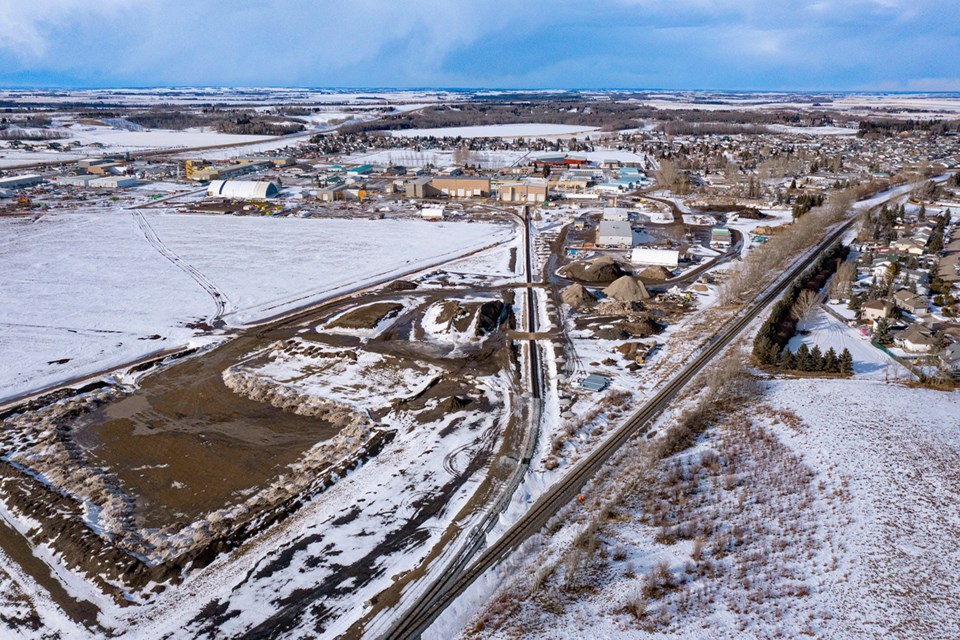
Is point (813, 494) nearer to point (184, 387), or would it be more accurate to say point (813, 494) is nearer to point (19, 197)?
point (184, 387)

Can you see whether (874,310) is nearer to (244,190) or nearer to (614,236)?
(614,236)

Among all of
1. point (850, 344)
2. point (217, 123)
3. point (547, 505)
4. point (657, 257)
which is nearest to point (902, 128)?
point (657, 257)

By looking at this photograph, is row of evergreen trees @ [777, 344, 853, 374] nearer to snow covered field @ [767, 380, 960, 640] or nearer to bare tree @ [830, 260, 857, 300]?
snow covered field @ [767, 380, 960, 640]

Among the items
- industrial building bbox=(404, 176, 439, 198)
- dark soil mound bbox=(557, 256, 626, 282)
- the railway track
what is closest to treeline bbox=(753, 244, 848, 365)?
the railway track

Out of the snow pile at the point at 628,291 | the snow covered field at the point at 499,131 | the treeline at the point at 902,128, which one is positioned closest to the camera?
the snow pile at the point at 628,291

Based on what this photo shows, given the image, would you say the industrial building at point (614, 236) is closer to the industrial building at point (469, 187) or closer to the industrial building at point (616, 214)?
the industrial building at point (616, 214)

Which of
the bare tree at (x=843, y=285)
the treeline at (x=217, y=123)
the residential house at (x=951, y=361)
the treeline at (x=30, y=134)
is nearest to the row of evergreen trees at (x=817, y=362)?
the residential house at (x=951, y=361)
